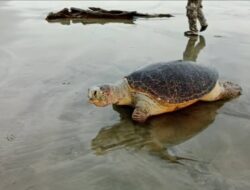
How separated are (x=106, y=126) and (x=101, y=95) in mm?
418

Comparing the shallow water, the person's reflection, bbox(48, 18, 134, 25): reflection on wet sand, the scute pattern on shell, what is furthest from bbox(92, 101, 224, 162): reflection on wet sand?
bbox(48, 18, 134, 25): reflection on wet sand

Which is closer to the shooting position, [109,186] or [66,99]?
[109,186]

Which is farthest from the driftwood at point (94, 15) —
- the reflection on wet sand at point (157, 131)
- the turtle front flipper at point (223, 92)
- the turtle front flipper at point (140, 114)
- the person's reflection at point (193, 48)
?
the turtle front flipper at point (140, 114)

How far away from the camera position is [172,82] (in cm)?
491

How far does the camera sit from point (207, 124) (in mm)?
4699

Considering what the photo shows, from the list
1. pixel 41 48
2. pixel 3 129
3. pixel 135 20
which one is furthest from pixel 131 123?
pixel 135 20

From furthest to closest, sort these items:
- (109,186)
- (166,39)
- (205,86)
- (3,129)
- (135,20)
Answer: (135,20) → (166,39) → (205,86) → (3,129) → (109,186)

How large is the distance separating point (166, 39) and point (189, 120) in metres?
4.60

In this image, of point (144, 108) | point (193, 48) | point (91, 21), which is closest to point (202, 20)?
point (193, 48)

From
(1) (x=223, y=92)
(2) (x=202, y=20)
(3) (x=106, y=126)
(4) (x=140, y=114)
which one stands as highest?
(2) (x=202, y=20)

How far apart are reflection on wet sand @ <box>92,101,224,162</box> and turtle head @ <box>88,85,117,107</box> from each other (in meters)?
0.26

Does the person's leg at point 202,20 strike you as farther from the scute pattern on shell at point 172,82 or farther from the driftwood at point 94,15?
the scute pattern on shell at point 172,82

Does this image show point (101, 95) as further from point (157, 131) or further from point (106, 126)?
point (157, 131)

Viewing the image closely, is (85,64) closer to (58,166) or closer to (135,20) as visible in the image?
(58,166)
